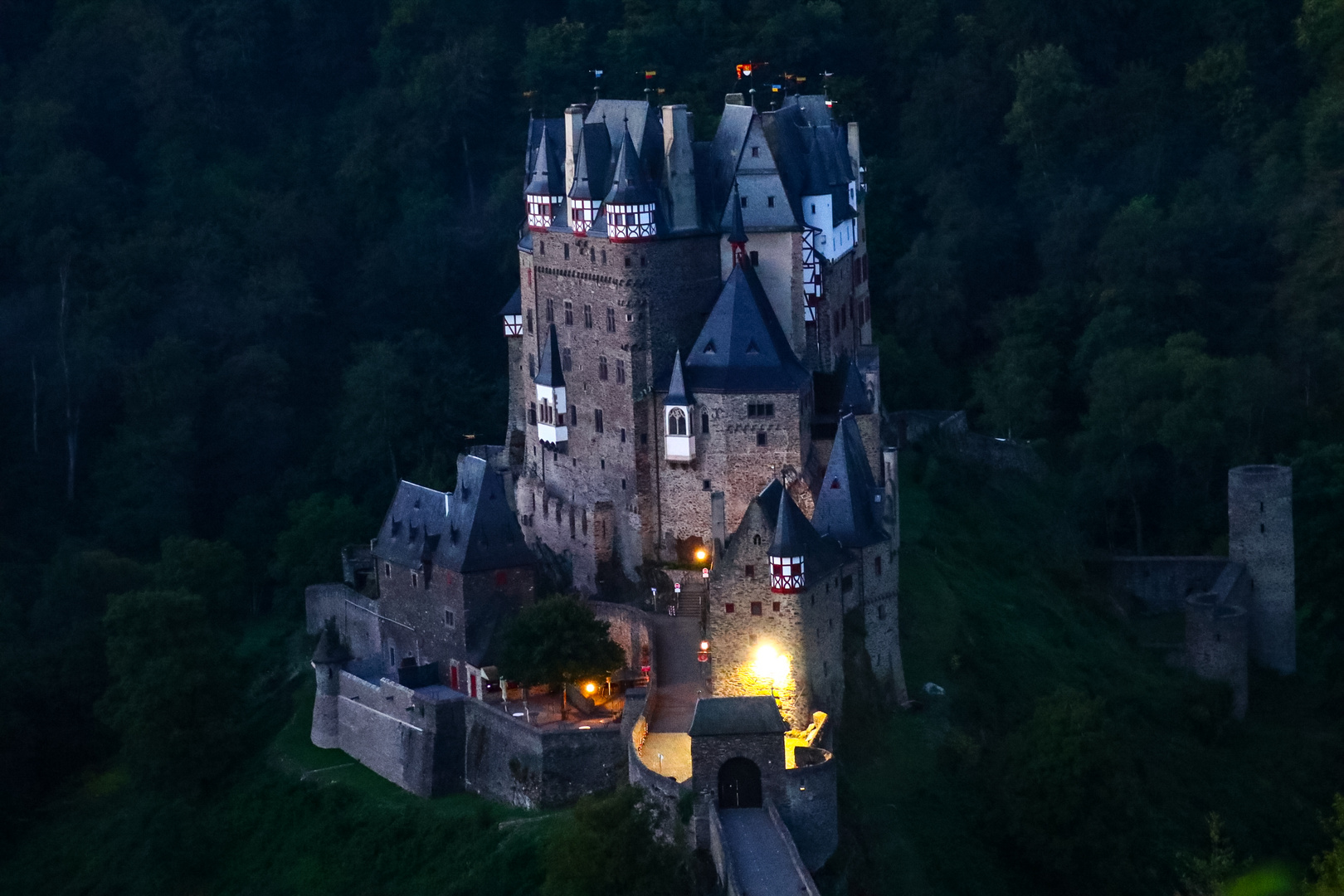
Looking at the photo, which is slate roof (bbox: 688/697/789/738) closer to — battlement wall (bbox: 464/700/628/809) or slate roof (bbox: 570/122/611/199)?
battlement wall (bbox: 464/700/628/809)

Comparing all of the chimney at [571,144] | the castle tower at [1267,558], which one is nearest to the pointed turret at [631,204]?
the chimney at [571,144]

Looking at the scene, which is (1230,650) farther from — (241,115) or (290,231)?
(241,115)

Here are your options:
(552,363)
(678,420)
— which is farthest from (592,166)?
(678,420)

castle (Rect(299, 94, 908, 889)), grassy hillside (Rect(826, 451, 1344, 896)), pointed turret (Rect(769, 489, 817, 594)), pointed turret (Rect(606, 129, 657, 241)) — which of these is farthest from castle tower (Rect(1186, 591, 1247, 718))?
pointed turret (Rect(606, 129, 657, 241))

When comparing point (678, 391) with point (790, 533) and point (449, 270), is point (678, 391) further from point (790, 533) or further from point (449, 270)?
point (449, 270)

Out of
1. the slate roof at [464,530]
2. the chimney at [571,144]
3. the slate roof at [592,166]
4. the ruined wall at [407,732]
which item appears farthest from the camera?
the chimney at [571,144]

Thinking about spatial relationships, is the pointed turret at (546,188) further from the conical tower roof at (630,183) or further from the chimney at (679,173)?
the chimney at (679,173)
